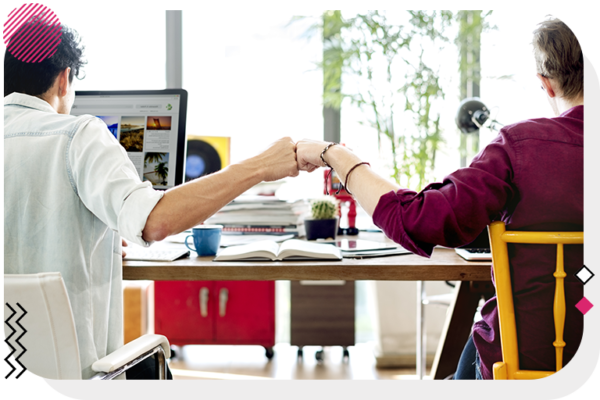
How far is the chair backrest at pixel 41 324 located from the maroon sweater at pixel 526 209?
57cm

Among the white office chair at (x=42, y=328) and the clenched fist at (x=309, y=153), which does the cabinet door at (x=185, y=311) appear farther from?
the white office chair at (x=42, y=328)

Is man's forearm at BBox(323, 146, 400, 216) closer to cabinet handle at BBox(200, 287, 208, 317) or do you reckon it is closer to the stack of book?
the stack of book

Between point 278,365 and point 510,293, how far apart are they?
1.77 meters

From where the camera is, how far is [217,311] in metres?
2.46

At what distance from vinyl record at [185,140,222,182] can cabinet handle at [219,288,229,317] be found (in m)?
0.72

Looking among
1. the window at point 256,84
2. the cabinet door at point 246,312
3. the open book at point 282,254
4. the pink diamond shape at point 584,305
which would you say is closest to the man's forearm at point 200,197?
the open book at point 282,254

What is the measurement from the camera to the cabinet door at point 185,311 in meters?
2.46

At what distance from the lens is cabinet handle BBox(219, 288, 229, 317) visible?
8.03 feet

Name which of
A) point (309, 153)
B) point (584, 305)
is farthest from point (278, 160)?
point (584, 305)

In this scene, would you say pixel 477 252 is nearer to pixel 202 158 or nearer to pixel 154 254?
pixel 154 254
